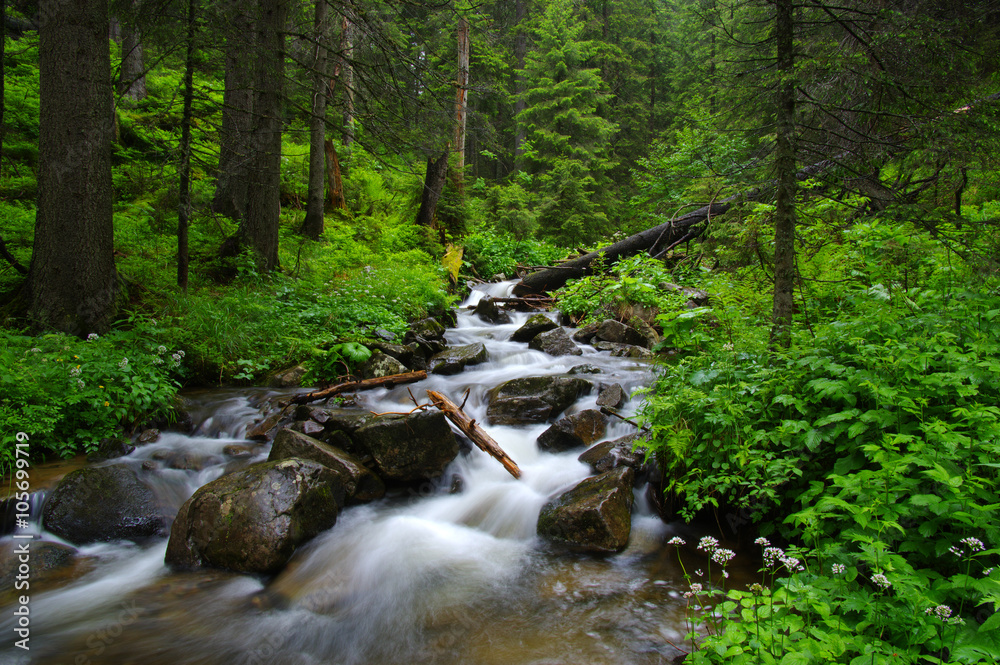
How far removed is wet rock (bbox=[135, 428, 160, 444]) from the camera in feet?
17.6

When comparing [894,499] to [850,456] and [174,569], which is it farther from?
[174,569]

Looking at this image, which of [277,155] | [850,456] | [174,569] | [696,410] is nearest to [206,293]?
[277,155]

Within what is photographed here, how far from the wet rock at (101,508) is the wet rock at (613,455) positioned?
4212 mm

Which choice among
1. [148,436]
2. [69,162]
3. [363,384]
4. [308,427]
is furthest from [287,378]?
[69,162]

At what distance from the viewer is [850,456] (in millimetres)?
3129

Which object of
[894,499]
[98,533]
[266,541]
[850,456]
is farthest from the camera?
[98,533]

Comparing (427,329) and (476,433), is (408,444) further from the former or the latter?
(427,329)

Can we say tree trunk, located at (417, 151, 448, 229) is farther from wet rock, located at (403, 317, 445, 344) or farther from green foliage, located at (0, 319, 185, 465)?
green foliage, located at (0, 319, 185, 465)

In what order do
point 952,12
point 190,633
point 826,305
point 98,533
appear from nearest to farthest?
point 190,633 → point 98,533 → point 826,305 → point 952,12

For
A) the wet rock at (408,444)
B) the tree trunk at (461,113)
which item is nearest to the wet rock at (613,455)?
the wet rock at (408,444)

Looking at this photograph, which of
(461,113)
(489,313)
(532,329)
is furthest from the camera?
(461,113)

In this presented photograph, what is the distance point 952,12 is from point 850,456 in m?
6.79

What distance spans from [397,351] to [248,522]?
412 cm

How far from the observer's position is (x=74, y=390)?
4.88m
